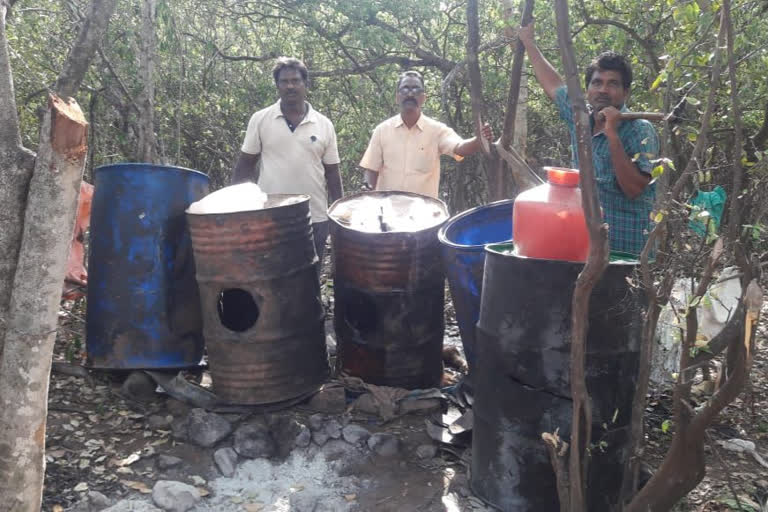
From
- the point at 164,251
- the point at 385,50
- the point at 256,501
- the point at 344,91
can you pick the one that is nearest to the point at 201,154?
the point at 344,91

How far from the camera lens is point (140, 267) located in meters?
4.06

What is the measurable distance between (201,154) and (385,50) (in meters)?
2.97

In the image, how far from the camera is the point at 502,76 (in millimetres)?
7461

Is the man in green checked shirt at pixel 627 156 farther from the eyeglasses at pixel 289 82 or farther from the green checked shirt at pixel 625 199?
the eyeglasses at pixel 289 82

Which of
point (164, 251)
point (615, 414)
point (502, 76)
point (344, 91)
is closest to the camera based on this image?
point (615, 414)

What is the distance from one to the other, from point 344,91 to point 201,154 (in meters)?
2.13

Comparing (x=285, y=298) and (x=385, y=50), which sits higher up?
(x=385, y=50)

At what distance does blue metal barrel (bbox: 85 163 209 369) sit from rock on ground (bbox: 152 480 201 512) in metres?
1.12

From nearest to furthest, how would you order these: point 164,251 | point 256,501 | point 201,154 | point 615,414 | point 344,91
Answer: point 615,414, point 256,501, point 164,251, point 344,91, point 201,154

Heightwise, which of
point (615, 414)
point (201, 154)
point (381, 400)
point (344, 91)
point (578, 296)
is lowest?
point (381, 400)

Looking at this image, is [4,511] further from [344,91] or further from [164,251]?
[344,91]

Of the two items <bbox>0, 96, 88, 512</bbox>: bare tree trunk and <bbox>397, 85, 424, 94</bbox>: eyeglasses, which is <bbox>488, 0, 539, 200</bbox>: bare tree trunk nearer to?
<bbox>397, 85, 424, 94</bbox>: eyeglasses

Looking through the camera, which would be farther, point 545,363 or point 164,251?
point 164,251

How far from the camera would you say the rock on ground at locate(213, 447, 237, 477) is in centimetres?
340
